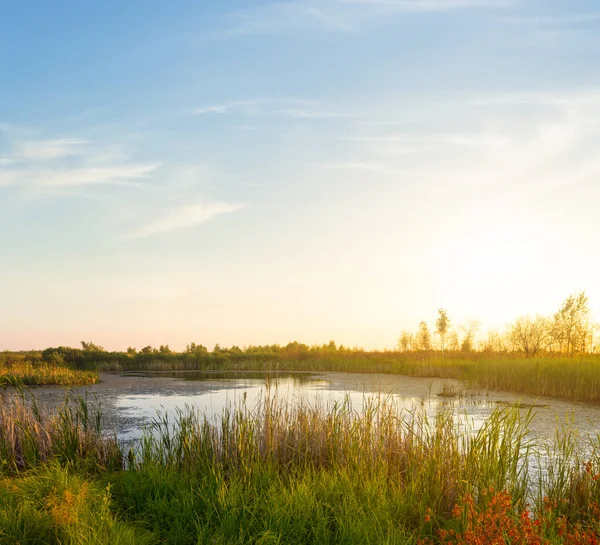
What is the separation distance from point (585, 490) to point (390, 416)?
2200 mm

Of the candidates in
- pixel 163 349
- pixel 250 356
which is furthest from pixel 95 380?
pixel 163 349

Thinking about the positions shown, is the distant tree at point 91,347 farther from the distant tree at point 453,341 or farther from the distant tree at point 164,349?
the distant tree at point 453,341

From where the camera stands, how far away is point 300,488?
4.82 metres

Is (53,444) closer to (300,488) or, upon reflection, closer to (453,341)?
(300,488)

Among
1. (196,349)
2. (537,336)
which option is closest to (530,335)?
(537,336)

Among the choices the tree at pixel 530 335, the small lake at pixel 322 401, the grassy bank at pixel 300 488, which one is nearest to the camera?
the grassy bank at pixel 300 488

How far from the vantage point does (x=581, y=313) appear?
29.6 m

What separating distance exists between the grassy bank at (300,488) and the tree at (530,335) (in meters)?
28.1

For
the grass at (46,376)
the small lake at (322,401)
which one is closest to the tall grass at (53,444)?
the small lake at (322,401)

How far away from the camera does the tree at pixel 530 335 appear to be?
1289 inches

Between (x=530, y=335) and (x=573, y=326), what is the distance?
437 centimetres

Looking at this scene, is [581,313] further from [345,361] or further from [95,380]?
[95,380]

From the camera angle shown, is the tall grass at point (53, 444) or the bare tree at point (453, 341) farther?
the bare tree at point (453, 341)

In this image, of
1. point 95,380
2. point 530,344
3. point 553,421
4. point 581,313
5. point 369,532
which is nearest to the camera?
point 369,532
